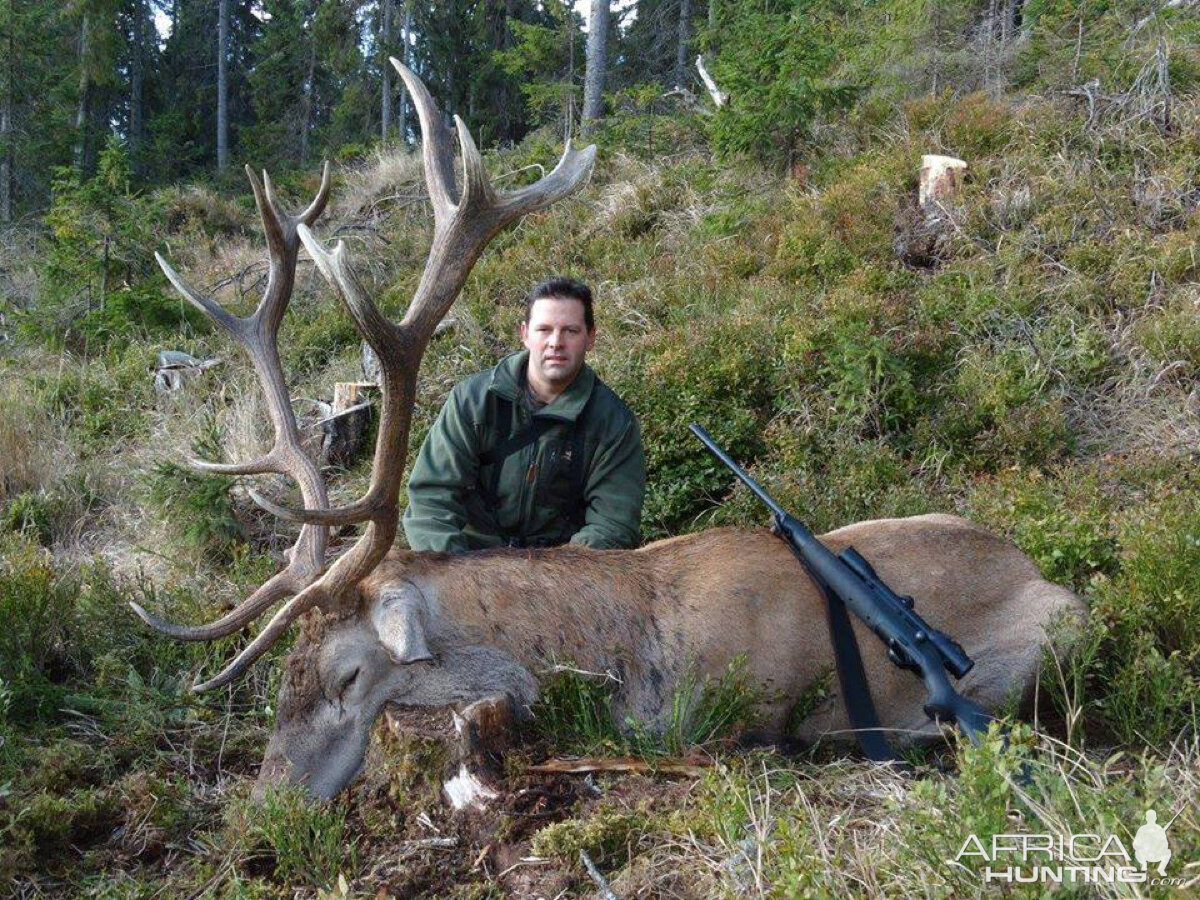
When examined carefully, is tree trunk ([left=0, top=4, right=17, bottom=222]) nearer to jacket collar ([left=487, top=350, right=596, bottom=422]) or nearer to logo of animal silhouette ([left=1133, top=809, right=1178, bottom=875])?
jacket collar ([left=487, top=350, right=596, bottom=422])

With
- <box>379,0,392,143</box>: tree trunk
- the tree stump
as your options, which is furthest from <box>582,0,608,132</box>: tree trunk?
the tree stump

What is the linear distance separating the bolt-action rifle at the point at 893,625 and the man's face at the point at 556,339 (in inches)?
57.7

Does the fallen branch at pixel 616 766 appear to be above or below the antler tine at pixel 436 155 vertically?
below

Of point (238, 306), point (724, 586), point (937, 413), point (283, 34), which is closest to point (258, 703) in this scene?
point (724, 586)

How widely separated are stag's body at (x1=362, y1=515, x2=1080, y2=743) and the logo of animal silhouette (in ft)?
5.08

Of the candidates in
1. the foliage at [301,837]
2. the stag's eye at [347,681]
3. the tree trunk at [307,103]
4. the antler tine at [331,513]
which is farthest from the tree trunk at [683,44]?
the foliage at [301,837]

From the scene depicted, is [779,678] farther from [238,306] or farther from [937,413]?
[238,306]

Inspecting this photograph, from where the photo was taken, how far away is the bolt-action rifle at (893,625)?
3.14m

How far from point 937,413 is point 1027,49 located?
6.45 meters

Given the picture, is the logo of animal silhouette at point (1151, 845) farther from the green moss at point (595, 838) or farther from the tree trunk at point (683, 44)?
the tree trunk at point (683, 44)

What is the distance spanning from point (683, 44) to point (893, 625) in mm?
19146

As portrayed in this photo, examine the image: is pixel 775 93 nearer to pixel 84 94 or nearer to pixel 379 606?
pixel 379 606

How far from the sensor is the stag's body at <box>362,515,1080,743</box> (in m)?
3.44

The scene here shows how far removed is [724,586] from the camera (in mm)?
3666
